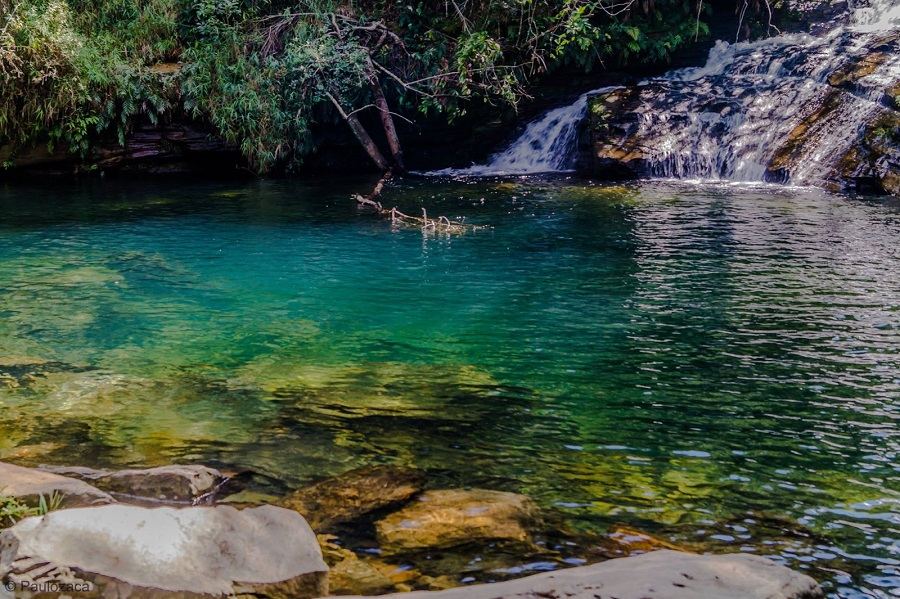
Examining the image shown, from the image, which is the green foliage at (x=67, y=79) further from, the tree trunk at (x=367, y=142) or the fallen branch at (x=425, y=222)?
the fallen branch at (x=425, y=222)

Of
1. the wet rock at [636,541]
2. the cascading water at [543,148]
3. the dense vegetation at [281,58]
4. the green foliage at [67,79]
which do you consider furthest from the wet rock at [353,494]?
the green foliage at [67,79]

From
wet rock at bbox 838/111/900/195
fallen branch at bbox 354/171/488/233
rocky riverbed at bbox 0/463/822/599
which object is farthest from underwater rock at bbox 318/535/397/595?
wet rock at bbox 838/111/900/195

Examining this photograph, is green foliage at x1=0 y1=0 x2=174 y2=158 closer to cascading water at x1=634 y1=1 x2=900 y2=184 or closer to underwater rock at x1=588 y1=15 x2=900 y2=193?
underwater rock at x1=588 y1=15 x2=900 y2=193

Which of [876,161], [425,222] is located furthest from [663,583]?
[876,161]

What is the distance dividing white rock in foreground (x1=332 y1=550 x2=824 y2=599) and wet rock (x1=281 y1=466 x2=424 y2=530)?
1078mm

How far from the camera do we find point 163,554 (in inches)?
110

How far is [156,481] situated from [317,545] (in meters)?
1.00

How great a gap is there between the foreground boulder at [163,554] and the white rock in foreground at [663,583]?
0.45 metres

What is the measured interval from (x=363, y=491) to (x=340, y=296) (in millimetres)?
4262

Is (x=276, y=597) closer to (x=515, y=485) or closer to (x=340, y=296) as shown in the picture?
(x=515, y=485)

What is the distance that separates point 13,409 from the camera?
5180 mm

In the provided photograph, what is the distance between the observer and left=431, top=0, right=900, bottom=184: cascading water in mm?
14656

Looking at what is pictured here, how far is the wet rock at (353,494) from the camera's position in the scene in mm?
3818

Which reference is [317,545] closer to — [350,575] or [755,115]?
[350,575]
